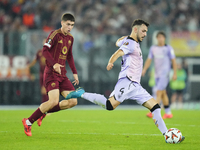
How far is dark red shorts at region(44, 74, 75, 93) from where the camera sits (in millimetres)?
7154

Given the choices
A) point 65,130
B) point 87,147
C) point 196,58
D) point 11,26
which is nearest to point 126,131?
point 65,130

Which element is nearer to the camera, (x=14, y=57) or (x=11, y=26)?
(x=14, y=57)

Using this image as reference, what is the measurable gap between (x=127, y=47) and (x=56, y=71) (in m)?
1.42

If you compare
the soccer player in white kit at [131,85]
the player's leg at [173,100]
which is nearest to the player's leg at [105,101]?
the soccer player in white kit at [131,85]

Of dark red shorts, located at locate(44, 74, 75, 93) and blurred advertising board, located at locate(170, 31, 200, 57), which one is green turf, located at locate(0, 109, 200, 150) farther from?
blurred advertising board, located at locate(170, 31, 200, 57)

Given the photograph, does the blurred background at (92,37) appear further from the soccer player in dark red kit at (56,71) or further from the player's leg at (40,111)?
the player's leg at (40,111)

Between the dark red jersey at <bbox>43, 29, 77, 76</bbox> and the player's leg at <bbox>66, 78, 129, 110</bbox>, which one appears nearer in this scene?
the player's leg at <bbox>66, 78, 129, 110</bbox>

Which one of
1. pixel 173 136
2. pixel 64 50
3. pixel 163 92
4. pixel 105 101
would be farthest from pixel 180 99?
pixel 173 136

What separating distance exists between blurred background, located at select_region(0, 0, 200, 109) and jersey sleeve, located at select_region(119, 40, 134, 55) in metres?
10.00

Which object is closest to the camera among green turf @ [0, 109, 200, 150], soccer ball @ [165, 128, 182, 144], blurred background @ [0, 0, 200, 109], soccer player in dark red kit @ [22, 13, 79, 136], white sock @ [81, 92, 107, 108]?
green turf @ [0, 109, 200, 150]

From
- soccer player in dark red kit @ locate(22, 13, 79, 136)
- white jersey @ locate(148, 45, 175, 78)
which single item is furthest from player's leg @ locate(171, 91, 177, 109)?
soccer player in dark red kit @ locate(22, 13, 79, 136)

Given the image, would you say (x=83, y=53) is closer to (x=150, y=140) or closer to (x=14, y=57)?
(x=14, y=57)

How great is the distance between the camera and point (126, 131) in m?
7.96

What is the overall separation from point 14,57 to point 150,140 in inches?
428
